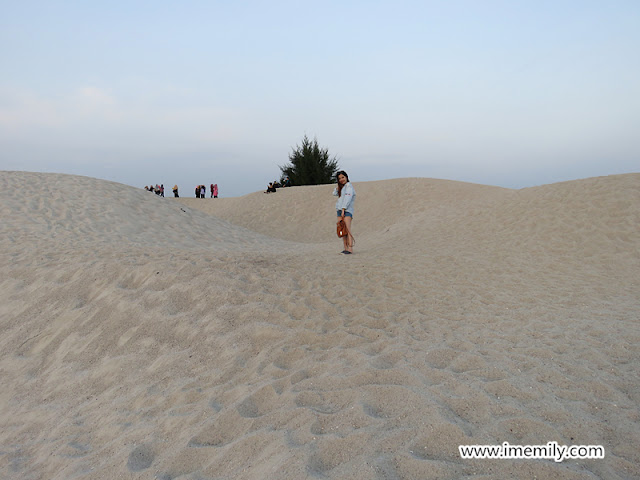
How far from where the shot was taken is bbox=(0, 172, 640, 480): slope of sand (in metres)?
2.49

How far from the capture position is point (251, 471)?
2352mm

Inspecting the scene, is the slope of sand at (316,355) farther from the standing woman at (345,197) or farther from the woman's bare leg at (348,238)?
the standing woman at (345,197)

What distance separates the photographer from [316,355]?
3967 mm

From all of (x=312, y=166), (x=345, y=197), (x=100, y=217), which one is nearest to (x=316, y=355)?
(x=345, y=197)

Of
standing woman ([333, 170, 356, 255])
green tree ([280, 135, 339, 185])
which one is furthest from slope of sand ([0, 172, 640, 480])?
green tree ([280, 135, 339, 185])

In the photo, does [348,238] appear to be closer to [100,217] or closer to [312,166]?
[100,217]

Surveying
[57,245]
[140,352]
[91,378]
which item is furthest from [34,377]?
[57,245]

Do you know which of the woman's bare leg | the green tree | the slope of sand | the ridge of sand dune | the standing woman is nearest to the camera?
the slope of sand

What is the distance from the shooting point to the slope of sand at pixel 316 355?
2490mm

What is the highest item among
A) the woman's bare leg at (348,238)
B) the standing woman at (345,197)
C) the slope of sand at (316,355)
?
the standing woman at (345,197)

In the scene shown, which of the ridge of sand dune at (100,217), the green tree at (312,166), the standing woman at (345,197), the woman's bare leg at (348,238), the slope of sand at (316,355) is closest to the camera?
the slope of sand at (316,355)

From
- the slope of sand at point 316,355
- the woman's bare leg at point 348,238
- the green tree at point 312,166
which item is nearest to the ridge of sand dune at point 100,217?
the slope of sand at point 316,355

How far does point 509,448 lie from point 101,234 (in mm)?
9304

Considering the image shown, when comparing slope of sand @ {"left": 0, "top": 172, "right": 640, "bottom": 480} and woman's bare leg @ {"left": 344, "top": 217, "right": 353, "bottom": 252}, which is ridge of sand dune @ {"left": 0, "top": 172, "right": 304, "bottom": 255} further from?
woman's bare leg @ {"left": 344, "top": 217, "right": 353, "bottom": 252}
